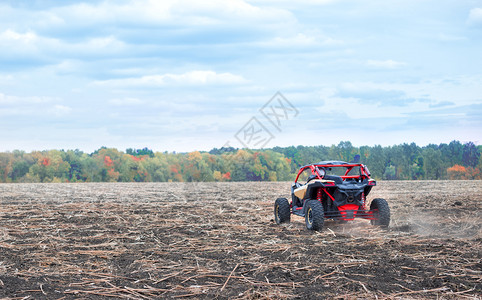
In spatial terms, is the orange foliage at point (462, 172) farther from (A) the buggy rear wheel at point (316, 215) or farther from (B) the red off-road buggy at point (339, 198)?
(A) the buggy rear wheel at point (316, 215)

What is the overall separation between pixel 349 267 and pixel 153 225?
20.7 feet

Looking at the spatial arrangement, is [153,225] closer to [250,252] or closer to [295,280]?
[250,252]

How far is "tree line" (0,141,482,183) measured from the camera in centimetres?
6291

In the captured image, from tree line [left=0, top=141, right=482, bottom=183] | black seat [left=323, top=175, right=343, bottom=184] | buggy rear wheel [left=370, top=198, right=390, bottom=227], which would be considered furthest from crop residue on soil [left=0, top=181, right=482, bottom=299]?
tree line [left=0, top=141, right=482, bottom=183]

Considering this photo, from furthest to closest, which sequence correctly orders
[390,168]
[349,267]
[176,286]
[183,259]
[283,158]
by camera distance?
[390,168] < [283,158] < [183,259] < [349,267] < [176,286]

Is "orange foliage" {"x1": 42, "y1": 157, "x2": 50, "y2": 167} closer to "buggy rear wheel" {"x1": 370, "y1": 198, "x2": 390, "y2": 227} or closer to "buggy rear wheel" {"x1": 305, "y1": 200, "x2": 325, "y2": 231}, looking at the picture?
"buggy rear wheel" {"x1": 305, "y1": 200, "x2": 325, "y2": 231}

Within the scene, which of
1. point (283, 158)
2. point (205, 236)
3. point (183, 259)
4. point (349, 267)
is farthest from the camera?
point (283, 158)

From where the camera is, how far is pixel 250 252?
26.8 ft

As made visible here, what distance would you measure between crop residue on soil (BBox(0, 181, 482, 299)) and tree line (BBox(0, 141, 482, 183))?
48047mm

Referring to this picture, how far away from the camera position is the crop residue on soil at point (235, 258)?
19.4 feet

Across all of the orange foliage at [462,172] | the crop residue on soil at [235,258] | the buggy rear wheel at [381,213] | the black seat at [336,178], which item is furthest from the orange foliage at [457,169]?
the black seat at [336,178]

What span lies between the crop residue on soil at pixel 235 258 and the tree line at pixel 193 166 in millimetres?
48047

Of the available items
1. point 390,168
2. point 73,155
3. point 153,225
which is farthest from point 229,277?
point 390,168

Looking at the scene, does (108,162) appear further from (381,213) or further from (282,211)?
(381,213)
